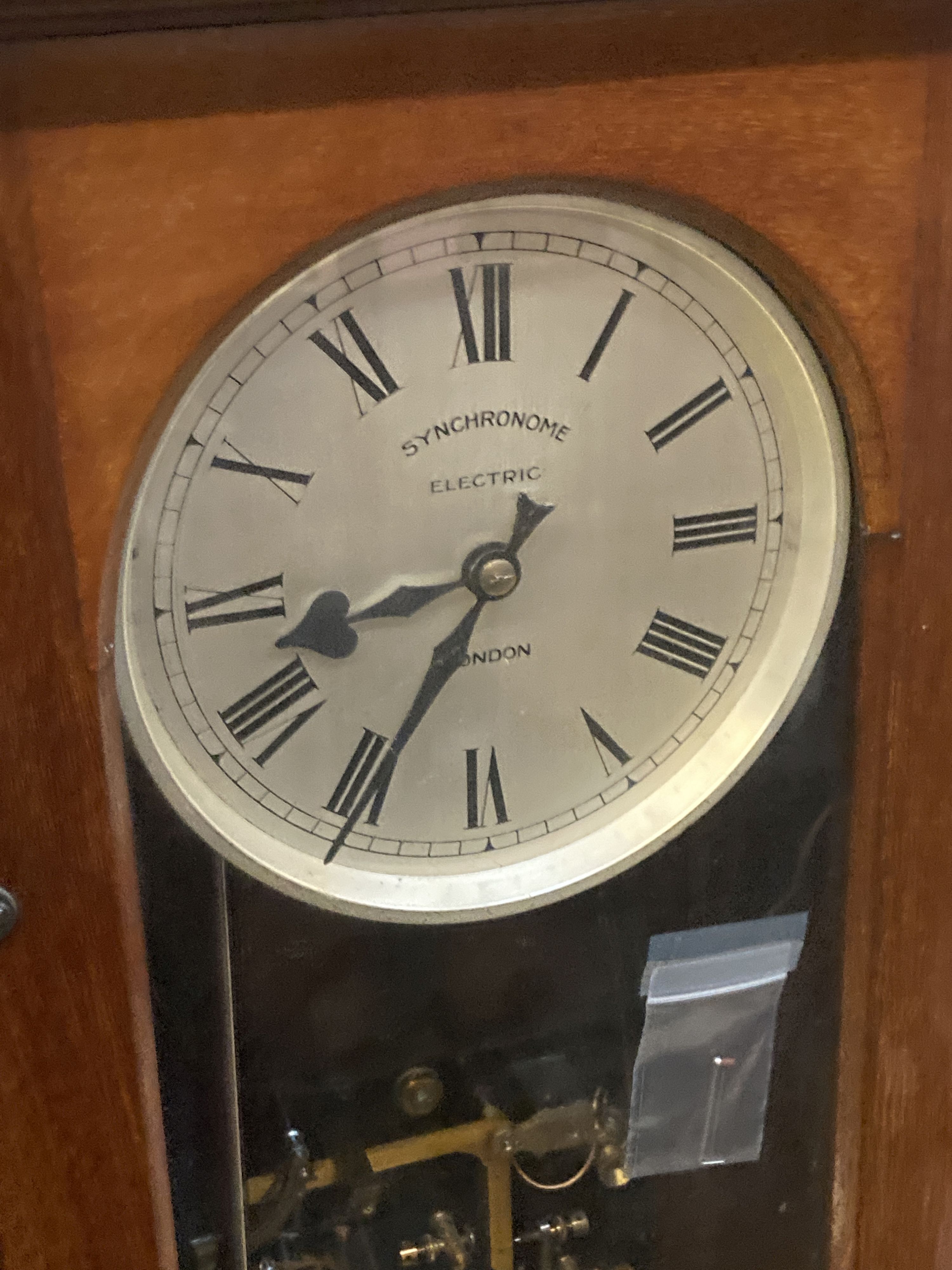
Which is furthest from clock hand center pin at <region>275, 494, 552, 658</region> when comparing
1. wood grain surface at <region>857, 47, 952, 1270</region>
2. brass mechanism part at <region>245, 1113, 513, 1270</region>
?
brass mechanism part at <region>245, 1113, 513, 1270</region>

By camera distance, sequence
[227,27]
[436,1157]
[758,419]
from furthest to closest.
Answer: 1. [436,1157]
2. [758,419]
3. [227,27]

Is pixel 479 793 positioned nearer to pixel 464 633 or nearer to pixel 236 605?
pixel 464 633

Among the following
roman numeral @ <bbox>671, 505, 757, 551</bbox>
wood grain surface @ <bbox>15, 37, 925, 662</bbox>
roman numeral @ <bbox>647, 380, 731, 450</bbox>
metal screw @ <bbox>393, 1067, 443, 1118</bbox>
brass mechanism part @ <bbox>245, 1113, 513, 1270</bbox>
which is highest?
wood grain surface @ <bbox>15, 37, 925, 662</bbox>

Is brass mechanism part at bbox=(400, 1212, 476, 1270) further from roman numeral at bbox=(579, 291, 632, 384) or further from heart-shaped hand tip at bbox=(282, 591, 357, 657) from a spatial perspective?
roman numeral at bbox=(579, 291, 632, 384)

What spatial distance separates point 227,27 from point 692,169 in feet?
0.85

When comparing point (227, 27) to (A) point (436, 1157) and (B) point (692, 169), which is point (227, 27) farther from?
(A) point (436, 1157)

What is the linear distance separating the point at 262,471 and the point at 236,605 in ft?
0.27

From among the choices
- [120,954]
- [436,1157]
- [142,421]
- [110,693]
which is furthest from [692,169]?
[436,1157]

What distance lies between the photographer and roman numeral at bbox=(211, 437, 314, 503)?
0.74 m

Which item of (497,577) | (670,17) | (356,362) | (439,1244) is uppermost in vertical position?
(670,17)

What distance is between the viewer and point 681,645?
2.91 feet

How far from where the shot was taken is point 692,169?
0.71 meters

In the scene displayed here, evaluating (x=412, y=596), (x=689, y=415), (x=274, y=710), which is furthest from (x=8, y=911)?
(x=689, y=415)

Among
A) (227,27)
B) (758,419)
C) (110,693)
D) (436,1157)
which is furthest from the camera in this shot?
(436,1157)
